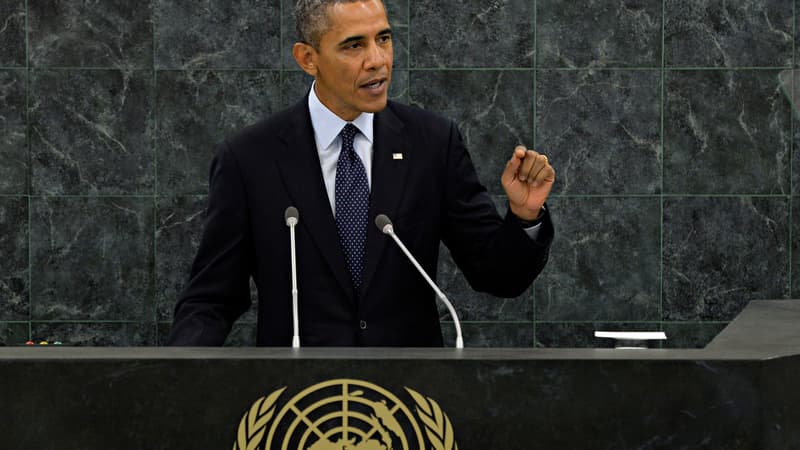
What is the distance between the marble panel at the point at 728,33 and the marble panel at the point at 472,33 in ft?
2.15

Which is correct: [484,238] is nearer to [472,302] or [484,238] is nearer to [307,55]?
[307,55]

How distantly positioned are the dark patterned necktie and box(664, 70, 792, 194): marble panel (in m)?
2.77

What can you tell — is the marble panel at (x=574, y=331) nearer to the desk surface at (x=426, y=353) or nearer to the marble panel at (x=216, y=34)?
the marble panel at (x=216, y=34)

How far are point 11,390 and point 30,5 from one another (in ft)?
12.1

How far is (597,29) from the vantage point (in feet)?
16.2

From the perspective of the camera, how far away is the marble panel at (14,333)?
4984mm

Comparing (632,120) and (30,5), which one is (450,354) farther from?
(30,5)

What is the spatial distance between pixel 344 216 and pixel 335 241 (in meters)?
0.07

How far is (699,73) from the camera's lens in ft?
16.3

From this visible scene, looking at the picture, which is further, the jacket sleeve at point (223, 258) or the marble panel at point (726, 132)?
the marble panel at point (726, 132)

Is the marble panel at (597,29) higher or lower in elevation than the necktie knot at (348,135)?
higher

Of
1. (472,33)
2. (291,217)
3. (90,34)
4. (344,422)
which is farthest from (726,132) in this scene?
(344,422)

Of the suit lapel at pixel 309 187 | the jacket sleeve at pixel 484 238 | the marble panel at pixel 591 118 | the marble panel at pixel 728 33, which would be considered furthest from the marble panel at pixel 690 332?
the suit lapel at pixel 309 187

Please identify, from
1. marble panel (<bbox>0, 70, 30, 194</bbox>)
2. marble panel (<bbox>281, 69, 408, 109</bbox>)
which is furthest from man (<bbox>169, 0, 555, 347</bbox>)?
marble panel (<bbox>0, 70, 30, 194</bbox>)
